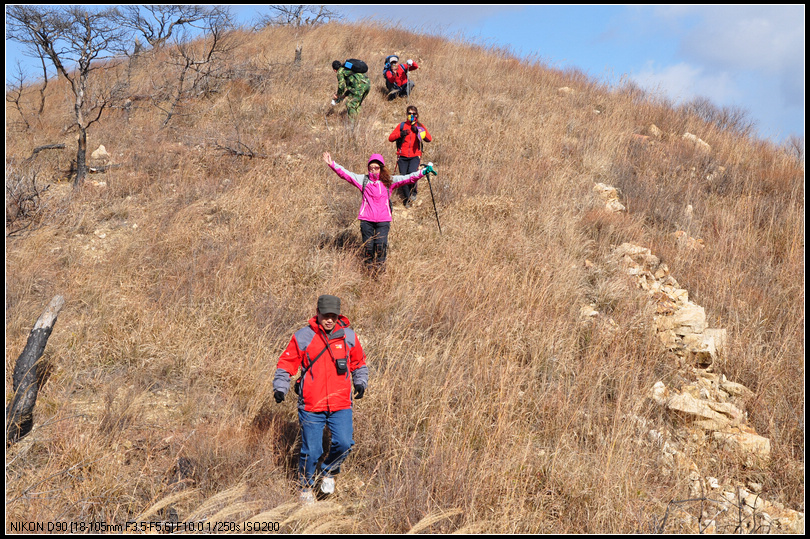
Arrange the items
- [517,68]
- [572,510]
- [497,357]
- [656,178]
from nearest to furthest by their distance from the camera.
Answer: [572,510] < [497,357] < [656,178] < [517,68]

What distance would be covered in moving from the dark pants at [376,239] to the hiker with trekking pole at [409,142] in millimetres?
1932

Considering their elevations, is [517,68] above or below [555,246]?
above

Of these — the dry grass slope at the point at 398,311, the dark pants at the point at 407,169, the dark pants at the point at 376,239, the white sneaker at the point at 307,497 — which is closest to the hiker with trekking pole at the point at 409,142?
the dark pants at the point at 407,169

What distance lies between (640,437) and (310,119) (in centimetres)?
885

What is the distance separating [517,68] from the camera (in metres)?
14.5

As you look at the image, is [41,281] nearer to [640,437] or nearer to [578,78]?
[640,437]

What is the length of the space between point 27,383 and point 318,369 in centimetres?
224

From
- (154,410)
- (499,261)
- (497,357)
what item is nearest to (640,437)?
(497,357)

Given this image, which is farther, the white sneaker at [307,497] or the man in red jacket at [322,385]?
the man in red jacket at [322,385]

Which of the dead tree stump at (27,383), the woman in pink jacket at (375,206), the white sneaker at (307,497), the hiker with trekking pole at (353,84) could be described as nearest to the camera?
the white sneaker at (307,497)

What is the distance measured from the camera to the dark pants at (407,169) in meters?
8.19

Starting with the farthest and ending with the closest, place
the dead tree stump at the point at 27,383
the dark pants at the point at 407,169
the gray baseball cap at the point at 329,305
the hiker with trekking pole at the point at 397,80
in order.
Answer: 1. the hiker with trekking pole at the point at 397,80
2. the dark pants at the point at 407,169
3. the dead tree stump at the point at 27,383
4. the gray baseball cap at the point at 329,305

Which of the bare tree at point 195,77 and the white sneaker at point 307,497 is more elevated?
the bare tree at point 195,77

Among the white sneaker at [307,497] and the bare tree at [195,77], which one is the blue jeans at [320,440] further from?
the bare tree at [195,77]
